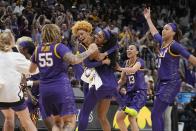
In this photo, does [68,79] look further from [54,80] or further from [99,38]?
[99,38]

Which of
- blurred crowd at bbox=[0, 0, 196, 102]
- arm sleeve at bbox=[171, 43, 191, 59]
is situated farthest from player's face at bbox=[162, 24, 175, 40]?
blurred crowd at bbox=[0, 0, 196, 102]

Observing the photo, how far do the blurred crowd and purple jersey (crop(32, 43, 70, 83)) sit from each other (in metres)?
4.35

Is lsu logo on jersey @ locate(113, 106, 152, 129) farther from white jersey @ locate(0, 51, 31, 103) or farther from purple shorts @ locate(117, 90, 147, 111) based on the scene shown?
white jersey @ locate(0, 51, 31, 103)

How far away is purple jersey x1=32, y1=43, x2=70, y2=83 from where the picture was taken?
8203mm

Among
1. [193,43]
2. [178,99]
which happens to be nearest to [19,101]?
[178,99]

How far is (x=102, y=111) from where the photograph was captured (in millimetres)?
9953

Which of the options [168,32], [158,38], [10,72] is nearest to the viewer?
[10,72]

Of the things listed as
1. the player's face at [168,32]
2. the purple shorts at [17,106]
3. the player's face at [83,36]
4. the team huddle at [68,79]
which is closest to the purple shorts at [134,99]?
the team huddle at [68,79]

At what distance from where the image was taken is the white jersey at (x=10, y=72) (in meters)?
8.85

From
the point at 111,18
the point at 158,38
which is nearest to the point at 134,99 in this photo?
the point at 158,38

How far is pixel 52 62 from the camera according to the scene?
823cm

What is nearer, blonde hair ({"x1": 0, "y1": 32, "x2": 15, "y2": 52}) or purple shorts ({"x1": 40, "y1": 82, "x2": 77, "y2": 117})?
purple shorts ({"x1": 40, "y1": 82, "x2": 77, "y2": 117})

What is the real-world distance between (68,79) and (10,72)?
991 millimetres

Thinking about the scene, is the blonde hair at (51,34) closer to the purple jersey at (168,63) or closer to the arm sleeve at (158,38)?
the purple jersey at (168,63)
